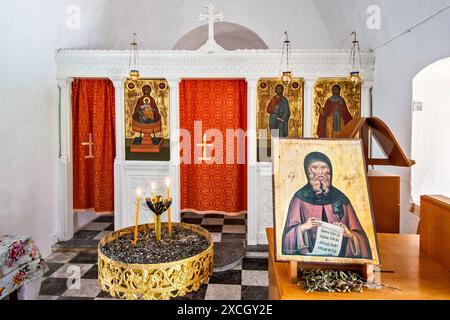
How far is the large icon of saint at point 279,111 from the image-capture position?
16.2 feet

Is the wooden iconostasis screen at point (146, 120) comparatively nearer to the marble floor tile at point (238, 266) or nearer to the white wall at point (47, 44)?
the white wall at point (47, 44)

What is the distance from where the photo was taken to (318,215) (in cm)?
125

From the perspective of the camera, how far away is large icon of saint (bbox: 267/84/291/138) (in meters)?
4.94

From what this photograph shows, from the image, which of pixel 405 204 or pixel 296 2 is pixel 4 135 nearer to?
pixel 405 204

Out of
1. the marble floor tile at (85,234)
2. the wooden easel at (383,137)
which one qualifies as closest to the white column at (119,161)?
the marble floor tile at (85,234)

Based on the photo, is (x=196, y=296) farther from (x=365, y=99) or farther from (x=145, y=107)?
(x=365, y=99)

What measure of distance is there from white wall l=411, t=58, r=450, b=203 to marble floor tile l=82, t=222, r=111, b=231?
462 centimetres

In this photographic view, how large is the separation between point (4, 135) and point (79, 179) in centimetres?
186

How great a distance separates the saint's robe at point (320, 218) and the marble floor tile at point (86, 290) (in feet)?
9.78

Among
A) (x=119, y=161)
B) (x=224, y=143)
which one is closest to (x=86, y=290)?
(x=119, y=161)

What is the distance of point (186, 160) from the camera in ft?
18.7

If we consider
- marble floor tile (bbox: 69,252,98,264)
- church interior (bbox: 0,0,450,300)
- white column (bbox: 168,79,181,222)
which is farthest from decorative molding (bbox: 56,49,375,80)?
marble floor tile (bbox: 69,252,98,264)

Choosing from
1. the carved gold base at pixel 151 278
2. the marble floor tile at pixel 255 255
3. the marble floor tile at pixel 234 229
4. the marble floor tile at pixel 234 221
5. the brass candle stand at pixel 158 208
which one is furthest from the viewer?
the marble floor tile at pixel 234 221

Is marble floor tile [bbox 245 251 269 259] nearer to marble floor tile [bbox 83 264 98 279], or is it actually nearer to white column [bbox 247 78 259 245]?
white column [bbox 247 78 259 245]
